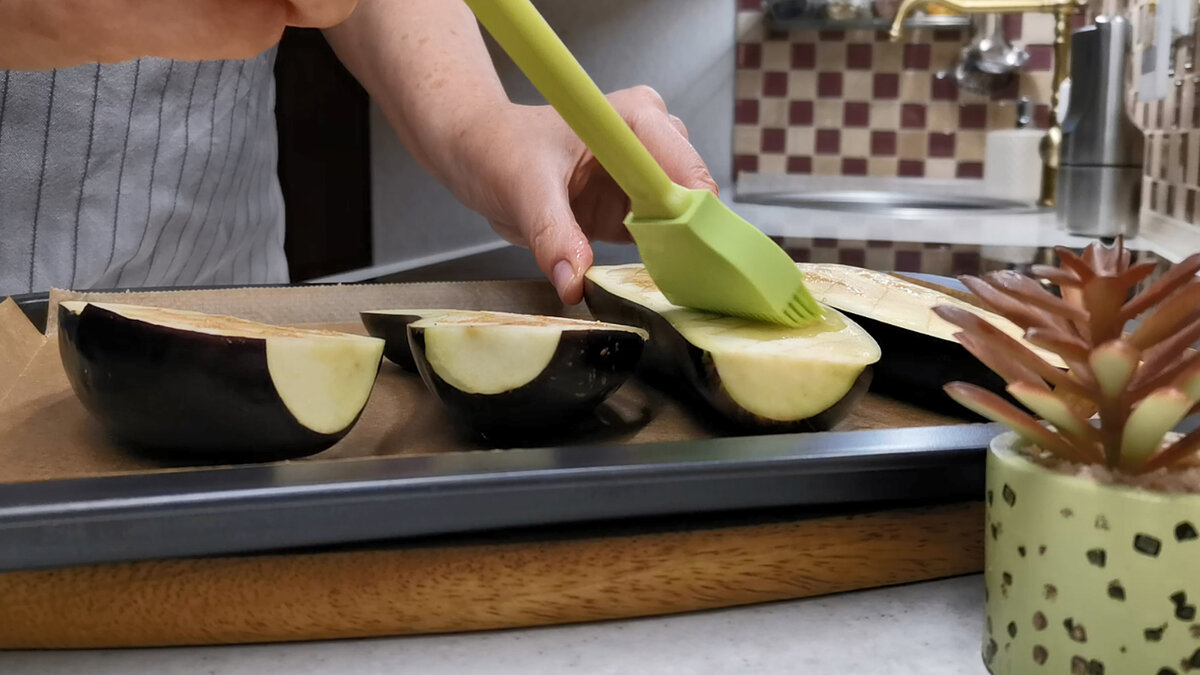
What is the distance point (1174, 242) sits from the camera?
57.0 inches

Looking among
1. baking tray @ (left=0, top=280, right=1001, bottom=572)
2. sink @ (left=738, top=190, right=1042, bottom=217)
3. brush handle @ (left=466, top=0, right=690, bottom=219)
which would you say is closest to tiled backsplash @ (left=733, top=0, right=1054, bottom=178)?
sink @ (left=738, top=190, right=1042, bottom=217)

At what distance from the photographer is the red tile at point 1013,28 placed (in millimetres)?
2287

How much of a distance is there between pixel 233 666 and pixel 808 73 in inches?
89.3

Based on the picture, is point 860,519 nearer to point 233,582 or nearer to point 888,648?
point 888,648

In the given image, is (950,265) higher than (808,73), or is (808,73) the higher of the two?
(808,73)

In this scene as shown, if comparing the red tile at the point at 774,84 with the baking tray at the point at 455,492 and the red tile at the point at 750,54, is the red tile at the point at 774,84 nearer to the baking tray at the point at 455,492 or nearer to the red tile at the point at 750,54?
the red tile at the point at 750,54

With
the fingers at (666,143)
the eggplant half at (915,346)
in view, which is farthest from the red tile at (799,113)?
the eggplant half at (915,346)

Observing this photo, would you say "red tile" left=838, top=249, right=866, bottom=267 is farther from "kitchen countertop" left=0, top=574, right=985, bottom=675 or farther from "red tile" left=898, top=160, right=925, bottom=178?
"red tile" left=898, top=160, right=925, bottom=178

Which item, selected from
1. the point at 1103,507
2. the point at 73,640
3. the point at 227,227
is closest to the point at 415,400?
the point at 73,640

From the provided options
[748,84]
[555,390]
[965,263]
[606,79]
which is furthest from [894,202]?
[555,390]

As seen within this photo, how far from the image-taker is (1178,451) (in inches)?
11.8

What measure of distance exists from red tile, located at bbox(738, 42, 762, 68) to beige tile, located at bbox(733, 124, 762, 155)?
0.14 m

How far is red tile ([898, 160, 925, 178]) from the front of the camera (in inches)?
94.3

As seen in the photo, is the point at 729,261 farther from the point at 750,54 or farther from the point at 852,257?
the point at 750,54
